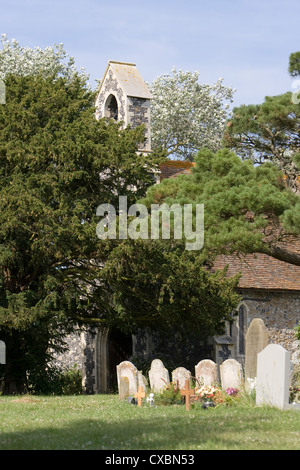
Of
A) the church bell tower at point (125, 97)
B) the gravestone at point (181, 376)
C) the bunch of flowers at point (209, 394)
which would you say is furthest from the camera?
the church bell tower at point (125, 97)

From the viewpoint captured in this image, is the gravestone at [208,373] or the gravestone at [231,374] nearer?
the gravestone at [231,374]

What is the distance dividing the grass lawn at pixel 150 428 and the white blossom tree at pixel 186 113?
27.6 m

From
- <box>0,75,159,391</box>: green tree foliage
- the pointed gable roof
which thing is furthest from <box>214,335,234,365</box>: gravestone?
the pointed gable roof

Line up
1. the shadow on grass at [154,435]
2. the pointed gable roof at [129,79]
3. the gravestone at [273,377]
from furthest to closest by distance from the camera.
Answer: the pointed gable roof at [129,79]
the gravestone at [273,377]
the shadow on grass at [154,435]

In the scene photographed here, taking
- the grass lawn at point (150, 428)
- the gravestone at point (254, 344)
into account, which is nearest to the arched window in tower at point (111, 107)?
the gravestone at point (254, 344)

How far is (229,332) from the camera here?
79.9 feet

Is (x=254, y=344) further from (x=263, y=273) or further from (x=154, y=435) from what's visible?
(x=263, y=273)

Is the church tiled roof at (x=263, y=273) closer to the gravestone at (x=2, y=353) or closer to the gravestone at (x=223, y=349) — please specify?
the gravestone at (x=223, y=349)

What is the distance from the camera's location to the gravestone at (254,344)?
1453cm

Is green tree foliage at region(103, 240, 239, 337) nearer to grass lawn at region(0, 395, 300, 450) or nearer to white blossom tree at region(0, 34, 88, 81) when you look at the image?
grass lawn at region(0, 395, 300, 450)

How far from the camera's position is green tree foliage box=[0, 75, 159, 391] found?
1817cm

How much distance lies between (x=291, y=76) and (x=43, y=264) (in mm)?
7990
